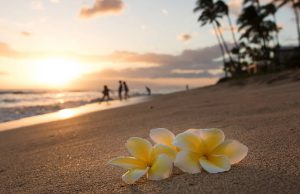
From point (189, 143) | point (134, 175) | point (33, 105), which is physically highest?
point (189, 143)

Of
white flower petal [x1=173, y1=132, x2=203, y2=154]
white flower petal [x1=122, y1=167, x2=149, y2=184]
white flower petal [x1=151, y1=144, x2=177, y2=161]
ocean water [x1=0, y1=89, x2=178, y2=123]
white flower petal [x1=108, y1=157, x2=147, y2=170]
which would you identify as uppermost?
white flower petal [x1=173, y1=132, x2=203, y2=154]

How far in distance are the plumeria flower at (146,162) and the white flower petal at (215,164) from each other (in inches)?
6.5

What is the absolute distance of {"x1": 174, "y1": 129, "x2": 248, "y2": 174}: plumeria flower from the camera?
6.39 ft

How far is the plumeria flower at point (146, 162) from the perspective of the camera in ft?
6.40

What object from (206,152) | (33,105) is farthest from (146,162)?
(33,105)

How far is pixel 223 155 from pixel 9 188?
1408mm

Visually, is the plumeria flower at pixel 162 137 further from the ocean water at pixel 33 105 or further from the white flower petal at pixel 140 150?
the ocean water at pixel 33 105

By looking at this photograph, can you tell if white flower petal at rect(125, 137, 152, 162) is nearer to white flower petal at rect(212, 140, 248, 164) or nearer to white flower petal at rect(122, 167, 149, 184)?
white flower petal at rect(122, 167, 149, 184)

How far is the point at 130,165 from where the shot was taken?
6.61 feet

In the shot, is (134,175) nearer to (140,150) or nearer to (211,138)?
(140,150)

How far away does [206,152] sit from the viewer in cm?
202

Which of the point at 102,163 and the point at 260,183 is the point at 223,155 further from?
the point at 102,163

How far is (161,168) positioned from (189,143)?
0.19 meters

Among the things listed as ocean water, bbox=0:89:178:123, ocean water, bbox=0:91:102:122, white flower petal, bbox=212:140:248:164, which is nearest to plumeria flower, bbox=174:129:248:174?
white flower petal, bbox=212:140:248:164
